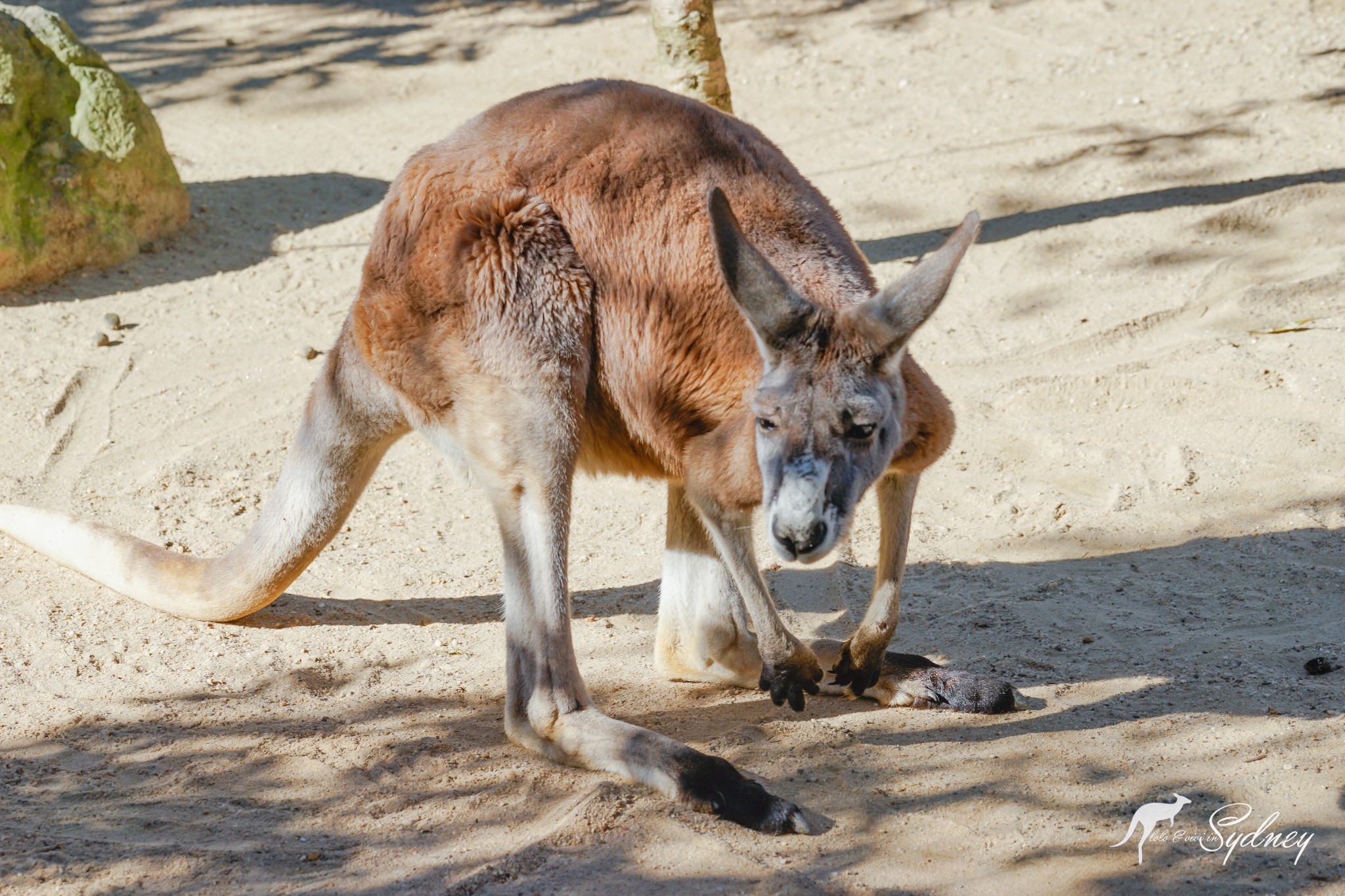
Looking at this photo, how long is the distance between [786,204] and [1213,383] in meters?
2.58

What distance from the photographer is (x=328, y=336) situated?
6051mm

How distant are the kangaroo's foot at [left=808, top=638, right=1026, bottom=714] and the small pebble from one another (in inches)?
30.3

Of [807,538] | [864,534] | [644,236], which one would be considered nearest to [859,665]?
[807,538]

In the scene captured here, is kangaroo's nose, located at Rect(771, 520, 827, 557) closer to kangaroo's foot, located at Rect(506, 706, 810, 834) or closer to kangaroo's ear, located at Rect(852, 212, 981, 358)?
kangaroo's ear, located at Rect(852, 212, 981, 358)

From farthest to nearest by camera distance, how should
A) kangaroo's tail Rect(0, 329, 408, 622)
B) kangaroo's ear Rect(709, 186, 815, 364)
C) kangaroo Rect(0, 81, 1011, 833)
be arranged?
kangaroo's tail Rect(0, 329, 408, 622), kangaroo Rect(0, 81, 1011, 833), kangaroo's ear Rect(709, 186, 815, 364)

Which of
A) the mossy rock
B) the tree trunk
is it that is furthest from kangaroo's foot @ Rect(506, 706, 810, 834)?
the mossy rock

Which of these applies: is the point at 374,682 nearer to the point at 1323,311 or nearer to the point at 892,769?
the point at 892,769

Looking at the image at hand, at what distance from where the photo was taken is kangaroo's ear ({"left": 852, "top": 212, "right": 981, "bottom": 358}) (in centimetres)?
272

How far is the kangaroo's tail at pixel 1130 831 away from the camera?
2717 mm

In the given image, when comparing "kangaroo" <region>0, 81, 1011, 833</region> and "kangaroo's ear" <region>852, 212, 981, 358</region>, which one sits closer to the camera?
"kangaroo's ear" <region>852, 212, 981, 358</region>

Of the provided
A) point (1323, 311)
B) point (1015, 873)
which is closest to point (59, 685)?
point (1015, 873)

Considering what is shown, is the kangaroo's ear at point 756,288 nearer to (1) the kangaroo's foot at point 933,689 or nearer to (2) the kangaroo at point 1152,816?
(1) the kangaroo's foot at point 933,689

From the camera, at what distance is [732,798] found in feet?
9.64

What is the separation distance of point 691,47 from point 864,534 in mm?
2889
